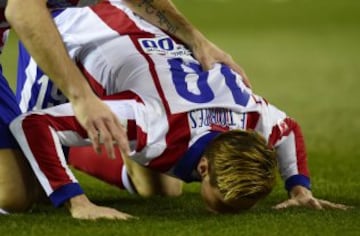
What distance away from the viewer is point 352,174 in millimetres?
5215

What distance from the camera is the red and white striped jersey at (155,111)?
156 inches

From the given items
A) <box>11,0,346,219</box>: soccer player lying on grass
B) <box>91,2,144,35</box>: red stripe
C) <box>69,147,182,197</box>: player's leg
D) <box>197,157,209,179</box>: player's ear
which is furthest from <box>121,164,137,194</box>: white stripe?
<box>197,157,209,179</box>: player's ear

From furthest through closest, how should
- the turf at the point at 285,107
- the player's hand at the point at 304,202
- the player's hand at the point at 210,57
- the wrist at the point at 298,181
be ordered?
the player's hand at the point at 210,57
the wrist at the point at 298,181
the player's hand at the point at 304,202
the turf at the point at 285,107

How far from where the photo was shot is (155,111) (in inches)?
160

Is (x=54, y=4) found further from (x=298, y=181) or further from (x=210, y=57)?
(x=298, y=181)

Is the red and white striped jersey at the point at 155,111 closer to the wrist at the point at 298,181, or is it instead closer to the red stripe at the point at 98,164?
the wrist at the point at 298,181

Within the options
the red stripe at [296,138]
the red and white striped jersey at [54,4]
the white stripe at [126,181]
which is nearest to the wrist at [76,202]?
the red and white striped jersey at [54,4]

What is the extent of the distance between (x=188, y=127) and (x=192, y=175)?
16 centimetres

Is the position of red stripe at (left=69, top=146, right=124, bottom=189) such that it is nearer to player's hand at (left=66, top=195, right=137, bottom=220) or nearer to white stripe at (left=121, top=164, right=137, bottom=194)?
white stripe at (left=121, top=164, right=137, bottom=194)

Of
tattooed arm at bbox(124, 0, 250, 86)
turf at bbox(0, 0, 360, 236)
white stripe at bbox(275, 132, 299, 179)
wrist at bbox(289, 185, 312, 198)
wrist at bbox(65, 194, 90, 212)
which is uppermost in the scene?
tattooed arm at bbox(124, 0, 250, 86)

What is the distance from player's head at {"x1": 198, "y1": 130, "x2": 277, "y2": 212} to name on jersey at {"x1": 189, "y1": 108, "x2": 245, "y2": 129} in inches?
5.3

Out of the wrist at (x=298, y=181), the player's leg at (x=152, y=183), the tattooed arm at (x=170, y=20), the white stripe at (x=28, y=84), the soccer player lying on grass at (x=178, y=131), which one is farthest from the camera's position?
the white stripe at (x=28, y=84)

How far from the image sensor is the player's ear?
13.0ft

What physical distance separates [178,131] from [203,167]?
162 mm
